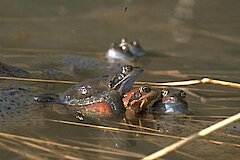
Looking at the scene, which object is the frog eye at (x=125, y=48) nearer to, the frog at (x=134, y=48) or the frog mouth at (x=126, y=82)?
the frog at (x=134, y=48)

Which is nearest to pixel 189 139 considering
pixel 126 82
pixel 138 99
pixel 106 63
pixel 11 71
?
pixel 138 99

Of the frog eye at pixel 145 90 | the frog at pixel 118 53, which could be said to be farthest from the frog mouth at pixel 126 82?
the frog at pixel 118 53

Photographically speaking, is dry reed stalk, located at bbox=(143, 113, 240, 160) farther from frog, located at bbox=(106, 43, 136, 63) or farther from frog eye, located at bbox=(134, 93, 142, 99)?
frog, located at bbox=(106, 43, 136, 63)

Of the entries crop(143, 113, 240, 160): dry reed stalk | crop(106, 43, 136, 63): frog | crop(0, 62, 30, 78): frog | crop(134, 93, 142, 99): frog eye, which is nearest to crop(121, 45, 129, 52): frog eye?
crop(106, 43, 136, 63): frog

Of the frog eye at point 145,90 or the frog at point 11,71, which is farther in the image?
the frog at point 11,71

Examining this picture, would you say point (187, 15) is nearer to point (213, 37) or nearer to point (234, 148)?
point (213, 37)

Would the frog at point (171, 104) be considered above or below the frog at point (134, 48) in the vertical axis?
below
